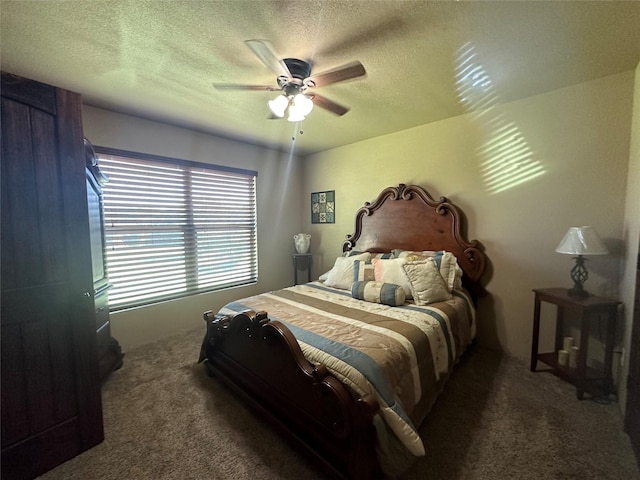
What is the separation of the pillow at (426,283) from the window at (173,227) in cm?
234

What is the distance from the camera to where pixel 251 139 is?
345 centimetres

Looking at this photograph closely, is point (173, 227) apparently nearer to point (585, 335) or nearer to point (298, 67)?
point (298, 67)

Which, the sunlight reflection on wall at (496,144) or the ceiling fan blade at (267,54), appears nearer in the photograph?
the ceiling fan blade at (267,54)

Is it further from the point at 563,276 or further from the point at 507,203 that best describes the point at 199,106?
the point at 563,276

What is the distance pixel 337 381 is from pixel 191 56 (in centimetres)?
217

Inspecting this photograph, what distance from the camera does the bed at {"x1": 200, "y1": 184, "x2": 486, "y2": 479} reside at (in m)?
1.18

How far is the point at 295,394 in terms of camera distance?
1462 millimetres

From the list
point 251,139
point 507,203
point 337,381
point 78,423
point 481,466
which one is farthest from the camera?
point 251,139

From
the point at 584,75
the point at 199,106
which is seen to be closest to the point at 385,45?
the point at 584,75

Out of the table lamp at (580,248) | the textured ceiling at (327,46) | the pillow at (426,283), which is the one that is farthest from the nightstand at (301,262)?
the table lamp at (580,248)

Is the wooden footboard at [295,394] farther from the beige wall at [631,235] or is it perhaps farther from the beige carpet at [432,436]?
the beige wall at [631,235]

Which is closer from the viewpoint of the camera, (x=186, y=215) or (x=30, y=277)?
(x=30, y=277)

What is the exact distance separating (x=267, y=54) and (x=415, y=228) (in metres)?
2.26

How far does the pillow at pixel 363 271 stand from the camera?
2.53 meters
